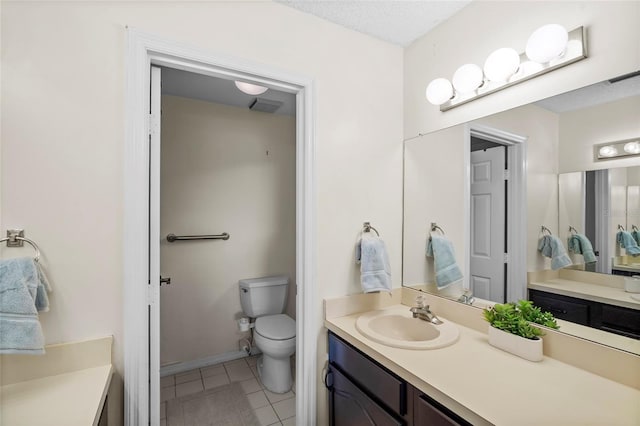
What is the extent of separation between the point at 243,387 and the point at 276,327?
500 mm

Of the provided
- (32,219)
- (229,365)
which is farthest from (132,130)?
(229,365)

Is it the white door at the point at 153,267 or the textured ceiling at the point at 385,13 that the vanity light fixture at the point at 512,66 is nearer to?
the textured ceiling at the point at 385,13

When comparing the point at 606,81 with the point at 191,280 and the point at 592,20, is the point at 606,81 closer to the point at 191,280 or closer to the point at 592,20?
the point at 592,20

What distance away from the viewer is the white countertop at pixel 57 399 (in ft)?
2.70

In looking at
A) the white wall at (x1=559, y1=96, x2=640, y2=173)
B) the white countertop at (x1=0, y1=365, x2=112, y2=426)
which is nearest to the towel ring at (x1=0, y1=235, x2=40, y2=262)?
the white countertop at (x1=0, y1=365, x2=112, y2=426)

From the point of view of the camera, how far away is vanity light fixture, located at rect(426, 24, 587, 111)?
1068 millimetres

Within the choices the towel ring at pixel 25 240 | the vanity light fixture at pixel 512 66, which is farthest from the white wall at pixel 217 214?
the vanity light fixture at pixel 512 66

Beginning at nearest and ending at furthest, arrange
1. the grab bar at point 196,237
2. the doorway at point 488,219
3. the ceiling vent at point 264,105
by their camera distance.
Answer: the doorway at point 488,219 → the grab bar at point 196,237 → the ceiling vent at point 264,105

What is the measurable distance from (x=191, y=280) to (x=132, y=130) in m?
1.64

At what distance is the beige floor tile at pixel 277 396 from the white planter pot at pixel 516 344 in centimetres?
155

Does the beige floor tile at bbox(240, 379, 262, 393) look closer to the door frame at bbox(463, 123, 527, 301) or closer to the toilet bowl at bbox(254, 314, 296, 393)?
the toilet bowl at bbox(254, 314, 296, 393)

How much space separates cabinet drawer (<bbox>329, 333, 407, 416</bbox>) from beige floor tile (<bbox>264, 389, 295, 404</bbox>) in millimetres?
874

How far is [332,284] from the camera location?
1577 millimetres

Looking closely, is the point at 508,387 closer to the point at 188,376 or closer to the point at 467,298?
the point at 467,298
